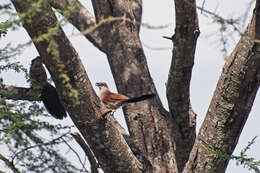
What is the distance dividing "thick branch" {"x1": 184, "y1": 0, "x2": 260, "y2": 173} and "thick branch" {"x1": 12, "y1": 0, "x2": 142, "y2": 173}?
0.69m

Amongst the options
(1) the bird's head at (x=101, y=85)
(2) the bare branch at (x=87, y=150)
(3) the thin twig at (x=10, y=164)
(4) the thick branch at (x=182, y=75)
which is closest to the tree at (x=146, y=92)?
(4) the thick branch at (x=182, y=75)

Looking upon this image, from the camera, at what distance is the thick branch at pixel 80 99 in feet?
10.8

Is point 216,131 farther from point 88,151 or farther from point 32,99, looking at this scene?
point 32,99

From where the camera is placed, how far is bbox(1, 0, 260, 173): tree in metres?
3.54

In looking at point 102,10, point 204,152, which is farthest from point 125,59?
point 204,152

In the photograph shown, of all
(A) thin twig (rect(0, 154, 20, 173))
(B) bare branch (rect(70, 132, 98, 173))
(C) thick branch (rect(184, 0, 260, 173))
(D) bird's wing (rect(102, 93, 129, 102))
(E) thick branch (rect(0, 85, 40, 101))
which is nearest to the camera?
(A) thin twig (rect(0, 154, 20, 173))

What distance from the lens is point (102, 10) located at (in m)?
5.70

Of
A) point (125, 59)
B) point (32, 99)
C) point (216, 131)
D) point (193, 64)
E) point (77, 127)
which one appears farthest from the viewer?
point (125, 59)

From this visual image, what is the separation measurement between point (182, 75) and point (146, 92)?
686 mm

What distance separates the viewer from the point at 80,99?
145 inches

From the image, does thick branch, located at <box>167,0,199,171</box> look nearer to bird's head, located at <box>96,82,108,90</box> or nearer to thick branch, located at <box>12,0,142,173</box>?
thick branch, located at <box>12,0,142,173</box>

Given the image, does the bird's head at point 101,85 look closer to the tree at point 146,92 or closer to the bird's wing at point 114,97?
the tree at point 146,92

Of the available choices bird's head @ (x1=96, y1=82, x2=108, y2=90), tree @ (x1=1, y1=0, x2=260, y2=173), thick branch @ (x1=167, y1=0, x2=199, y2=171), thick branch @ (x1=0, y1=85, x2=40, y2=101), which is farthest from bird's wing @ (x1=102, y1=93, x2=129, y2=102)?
bird's head @ (x1=96, y1=82, x2=108, y2=90)

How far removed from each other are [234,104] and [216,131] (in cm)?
32
